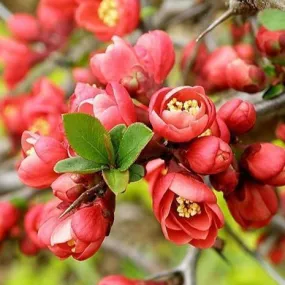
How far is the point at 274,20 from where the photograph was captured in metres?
1.02

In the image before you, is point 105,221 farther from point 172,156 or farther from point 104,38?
point 104,38

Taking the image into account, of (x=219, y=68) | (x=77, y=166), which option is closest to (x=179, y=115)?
(x=77, y=166)

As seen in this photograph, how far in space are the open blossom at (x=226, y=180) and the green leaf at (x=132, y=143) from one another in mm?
142

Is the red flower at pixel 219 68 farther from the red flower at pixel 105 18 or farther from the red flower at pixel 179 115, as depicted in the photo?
the red flower at pixel 179 115

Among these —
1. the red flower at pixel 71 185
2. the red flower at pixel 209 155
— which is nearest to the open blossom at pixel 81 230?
the red flower at pixel 71 185

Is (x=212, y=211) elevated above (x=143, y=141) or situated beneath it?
situated beneath

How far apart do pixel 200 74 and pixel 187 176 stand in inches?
27.8

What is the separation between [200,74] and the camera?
60.5 inches

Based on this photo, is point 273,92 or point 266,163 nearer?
point 266,163

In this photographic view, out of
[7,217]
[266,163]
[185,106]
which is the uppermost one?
[185,106]

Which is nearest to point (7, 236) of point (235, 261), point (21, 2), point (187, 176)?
point (187, 176)

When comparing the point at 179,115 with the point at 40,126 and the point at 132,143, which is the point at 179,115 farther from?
the point at 40,126

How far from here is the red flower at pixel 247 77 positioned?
3.53 feet

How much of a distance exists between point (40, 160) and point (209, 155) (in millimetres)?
231
